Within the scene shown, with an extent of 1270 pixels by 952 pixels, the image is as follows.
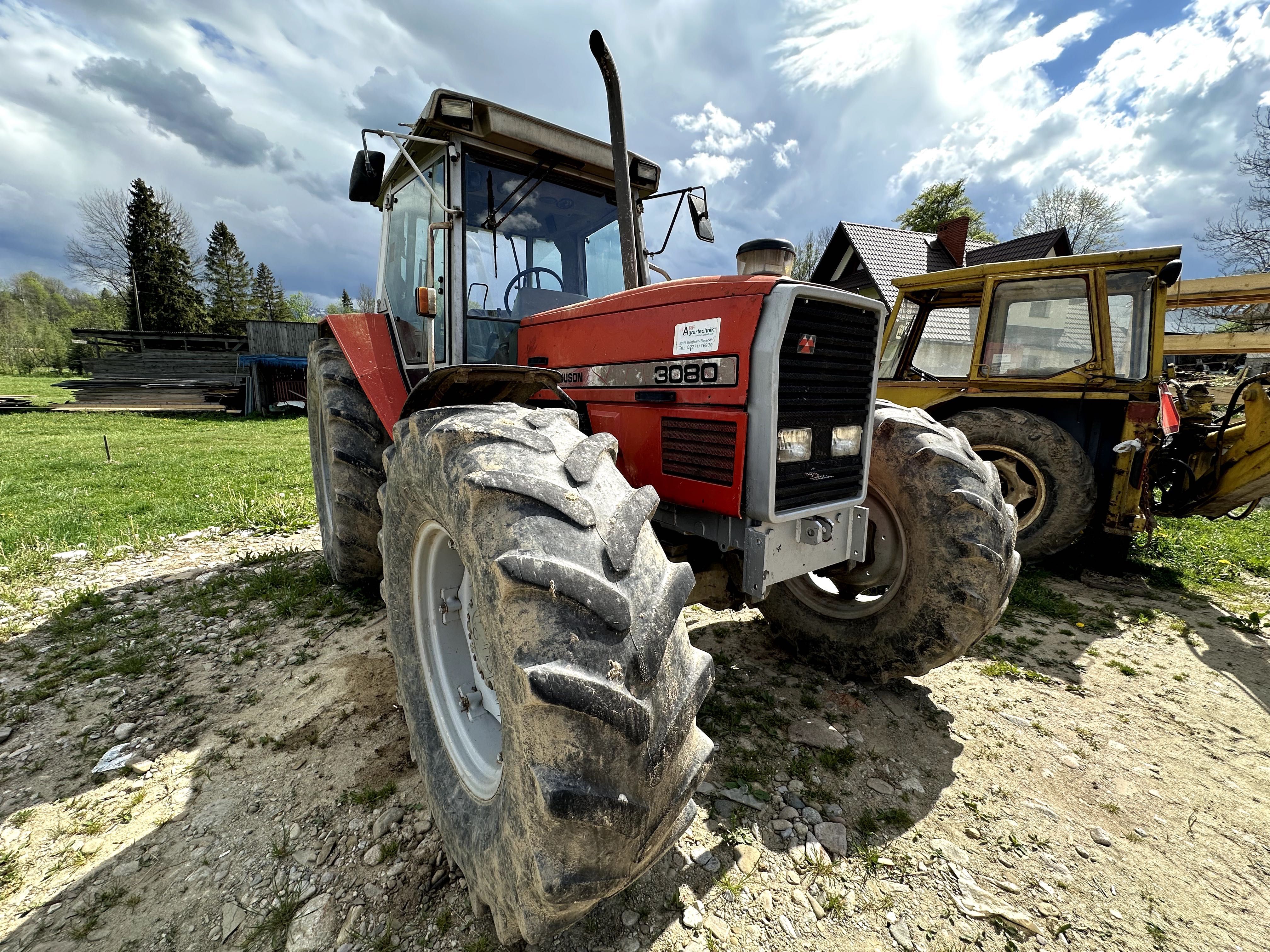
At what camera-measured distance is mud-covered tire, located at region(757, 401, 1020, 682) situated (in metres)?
2.28

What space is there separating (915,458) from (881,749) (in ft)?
3.90

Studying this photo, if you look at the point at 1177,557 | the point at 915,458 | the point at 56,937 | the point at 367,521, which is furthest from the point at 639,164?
the point at 1177,557

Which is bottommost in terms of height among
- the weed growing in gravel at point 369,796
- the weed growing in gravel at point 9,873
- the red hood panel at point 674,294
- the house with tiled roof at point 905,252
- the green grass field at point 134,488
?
the weed growing in gravel at point 9,873

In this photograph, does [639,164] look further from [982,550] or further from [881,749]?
[881,749]

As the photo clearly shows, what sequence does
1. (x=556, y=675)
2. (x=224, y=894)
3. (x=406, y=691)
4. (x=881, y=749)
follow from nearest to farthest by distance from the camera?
(x=556, y=675) < (x=224, y=894) < (x=406, y=691) < (x=881, y=749)

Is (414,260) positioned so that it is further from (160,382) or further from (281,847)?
(160,382)

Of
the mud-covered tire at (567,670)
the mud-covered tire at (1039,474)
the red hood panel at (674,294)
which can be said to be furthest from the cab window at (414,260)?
the mud-covered tire at (1039,474)

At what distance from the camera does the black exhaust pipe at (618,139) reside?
266 cm

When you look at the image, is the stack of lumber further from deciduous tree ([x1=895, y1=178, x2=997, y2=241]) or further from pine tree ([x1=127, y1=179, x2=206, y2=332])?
deciduous tree ([x1=895, y1=178, x2=997, y2=241])

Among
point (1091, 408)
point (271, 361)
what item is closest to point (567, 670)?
point (1091, 408)

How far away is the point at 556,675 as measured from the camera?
1129 mm

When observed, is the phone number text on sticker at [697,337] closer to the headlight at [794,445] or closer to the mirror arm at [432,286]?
the headlight at [794,445]

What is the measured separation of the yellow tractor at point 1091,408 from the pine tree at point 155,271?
40645 mm

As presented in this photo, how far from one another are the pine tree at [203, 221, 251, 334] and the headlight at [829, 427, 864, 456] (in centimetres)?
4255
